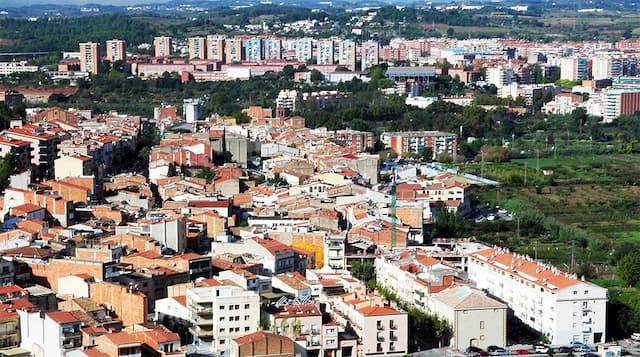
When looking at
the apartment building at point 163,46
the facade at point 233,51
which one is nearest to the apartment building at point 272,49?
the facade at point 233,51

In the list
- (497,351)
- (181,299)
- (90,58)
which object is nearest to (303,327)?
(181,299)

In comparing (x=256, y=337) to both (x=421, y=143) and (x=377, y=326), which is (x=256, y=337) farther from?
(x=421, y=143)

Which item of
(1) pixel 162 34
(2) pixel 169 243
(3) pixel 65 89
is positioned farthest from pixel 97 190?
(1) pixel 162 34

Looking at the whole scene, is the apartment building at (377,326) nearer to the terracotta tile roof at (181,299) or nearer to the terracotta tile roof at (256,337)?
the terracotta tile roof at (256,337)

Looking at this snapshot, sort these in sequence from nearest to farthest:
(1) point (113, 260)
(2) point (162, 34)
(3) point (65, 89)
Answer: (1) point (113, 260) < (3) point (65, 89) < (2) point (162, 34)

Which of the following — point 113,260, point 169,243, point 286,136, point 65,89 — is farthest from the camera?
point 65,89

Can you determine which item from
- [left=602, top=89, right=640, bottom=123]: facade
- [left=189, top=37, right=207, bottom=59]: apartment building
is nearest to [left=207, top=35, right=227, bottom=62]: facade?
[left=189, top=37, right=207, bottom=59]: apartment building

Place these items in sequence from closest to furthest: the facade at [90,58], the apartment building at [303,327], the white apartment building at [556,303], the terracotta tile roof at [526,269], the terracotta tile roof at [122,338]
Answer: the terracotta tile roof at [122,338] < the apartment building at [303,327] < the white apartment building at [556,303] < the terracotta tile roof at [526,269] < the facade at [90,58]

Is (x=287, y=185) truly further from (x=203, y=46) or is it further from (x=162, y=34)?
(x=162, y=34)
